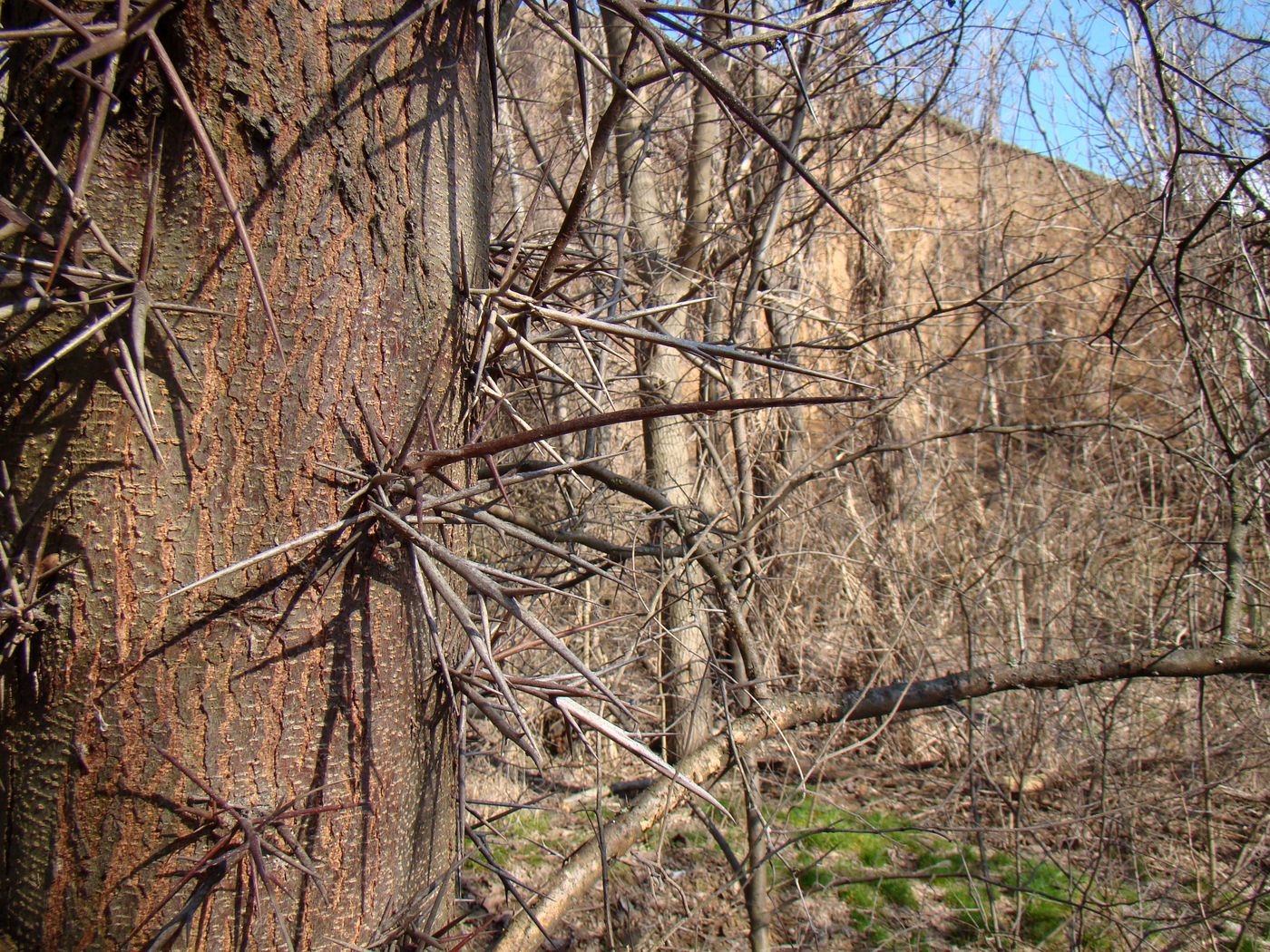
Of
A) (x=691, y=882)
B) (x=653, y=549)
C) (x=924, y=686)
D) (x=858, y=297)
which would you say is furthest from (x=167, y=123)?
(x=858, y=297)

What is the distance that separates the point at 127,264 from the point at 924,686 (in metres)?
2.29

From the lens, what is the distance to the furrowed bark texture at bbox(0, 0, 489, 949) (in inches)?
40.9

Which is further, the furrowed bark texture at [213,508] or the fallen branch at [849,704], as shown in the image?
the fallen branch at [849,704]

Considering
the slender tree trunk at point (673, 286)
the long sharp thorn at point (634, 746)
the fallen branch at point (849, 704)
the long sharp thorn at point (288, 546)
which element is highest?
the slender tree trunk at point (673, 286)

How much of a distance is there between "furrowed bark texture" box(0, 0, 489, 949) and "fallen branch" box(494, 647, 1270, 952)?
0.75m

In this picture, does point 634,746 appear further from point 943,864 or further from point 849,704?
point 943,864

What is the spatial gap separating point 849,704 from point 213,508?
192cm

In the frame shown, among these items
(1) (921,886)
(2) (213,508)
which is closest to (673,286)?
A: (1) (921,886)

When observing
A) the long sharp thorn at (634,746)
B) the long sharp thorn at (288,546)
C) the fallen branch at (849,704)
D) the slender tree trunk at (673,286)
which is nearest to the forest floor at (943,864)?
the slender tree trunk at (673,286)

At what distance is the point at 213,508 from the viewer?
3.48 ft

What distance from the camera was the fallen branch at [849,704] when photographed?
72.3 inches

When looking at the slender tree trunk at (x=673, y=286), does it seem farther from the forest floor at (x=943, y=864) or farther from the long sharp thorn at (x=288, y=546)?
the long sharp thorn at (x=288, y=546)

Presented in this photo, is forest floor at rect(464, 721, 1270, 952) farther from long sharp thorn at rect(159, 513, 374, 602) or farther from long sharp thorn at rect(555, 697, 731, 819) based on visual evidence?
long sharp thorn at rect(159, 513, 374, 602)

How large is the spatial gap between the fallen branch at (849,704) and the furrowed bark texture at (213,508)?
29.7 inches
